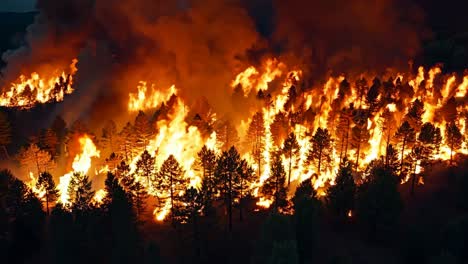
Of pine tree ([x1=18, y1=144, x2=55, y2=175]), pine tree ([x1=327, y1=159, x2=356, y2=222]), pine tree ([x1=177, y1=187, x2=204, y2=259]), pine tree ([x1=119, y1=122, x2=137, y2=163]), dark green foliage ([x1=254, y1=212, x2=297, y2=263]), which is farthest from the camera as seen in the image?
pine tree ([x1=119, y1=122, x2=137, y2=163])

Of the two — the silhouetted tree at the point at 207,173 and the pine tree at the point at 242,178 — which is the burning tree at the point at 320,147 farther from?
the silhouetted tree at the point at 207,173

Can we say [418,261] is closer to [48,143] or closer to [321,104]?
[321,104]

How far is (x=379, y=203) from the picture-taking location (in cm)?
4394

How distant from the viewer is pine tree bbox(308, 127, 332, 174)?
169ft

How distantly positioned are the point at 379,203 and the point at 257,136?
64.5 ft

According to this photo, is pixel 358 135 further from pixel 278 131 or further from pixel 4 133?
pixel 4 133

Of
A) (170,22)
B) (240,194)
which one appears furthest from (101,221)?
(170,22)

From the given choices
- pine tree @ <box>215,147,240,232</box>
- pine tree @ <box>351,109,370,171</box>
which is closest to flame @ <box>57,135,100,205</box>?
pine tree @ <box>215,147,240,232</box>

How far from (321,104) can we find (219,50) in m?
26.9

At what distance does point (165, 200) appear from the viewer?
46.8m

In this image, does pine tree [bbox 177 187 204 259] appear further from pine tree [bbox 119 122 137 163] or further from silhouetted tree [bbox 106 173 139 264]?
pine tree [bbox 119 122 137 163]

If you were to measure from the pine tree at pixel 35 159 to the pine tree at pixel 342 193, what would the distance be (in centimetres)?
3376

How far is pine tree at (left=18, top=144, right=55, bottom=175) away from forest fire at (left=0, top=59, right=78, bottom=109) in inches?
1080

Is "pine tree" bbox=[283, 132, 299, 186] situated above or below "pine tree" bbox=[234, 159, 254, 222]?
above
